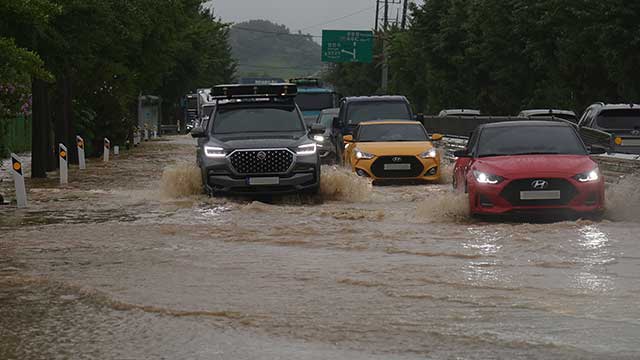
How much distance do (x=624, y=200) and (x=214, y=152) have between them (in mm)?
6743

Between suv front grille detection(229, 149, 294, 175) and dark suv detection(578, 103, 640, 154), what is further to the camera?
dark suv detection(578, 103, 640, 154)

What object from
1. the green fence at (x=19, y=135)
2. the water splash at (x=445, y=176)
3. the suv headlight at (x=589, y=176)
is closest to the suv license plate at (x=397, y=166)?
the water splash at (x=445, y=176)

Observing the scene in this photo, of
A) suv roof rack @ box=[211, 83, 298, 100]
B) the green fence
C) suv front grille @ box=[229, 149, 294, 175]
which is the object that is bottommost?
the green fence

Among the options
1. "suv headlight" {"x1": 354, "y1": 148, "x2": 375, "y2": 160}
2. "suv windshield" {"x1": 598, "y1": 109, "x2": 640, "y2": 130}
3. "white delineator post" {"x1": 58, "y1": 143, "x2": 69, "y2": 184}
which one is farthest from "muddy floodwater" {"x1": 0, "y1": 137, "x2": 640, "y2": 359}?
"suv windshield" {"x1": 598, "y1": 109, "x2": 640, "y2": 130}

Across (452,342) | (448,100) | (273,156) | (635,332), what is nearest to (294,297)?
(452,342)

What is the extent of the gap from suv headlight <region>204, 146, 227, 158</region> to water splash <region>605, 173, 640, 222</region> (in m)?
6.21

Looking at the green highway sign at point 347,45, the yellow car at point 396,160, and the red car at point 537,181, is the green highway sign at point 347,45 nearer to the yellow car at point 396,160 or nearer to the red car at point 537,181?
the yellow car at point 396,160

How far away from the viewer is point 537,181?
1608cm

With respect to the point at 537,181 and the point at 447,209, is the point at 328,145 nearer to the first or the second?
the point at 447,209

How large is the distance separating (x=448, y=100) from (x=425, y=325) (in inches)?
2879

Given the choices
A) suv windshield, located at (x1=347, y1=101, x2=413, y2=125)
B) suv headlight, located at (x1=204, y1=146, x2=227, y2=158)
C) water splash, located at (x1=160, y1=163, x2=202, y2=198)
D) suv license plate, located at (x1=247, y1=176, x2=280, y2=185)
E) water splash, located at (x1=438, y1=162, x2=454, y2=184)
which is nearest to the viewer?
suv license plate, located at (x1=247, y1=176, x2=280, y2=185)

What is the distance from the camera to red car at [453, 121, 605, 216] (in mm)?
16078

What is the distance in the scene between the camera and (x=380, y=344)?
829 centimetres

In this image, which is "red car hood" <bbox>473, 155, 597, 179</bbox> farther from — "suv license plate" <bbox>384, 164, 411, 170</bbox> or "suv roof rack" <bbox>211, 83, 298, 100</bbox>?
"suv license plate" <bbox>384, 164, 411, 170</bbox>
